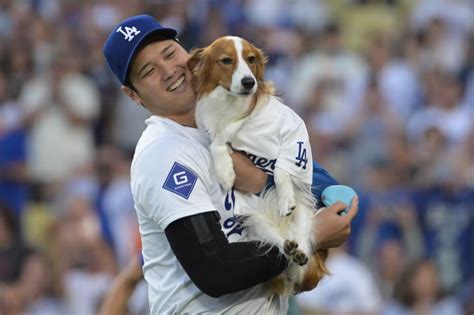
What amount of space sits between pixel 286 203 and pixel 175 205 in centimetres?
45

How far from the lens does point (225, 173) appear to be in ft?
13.6

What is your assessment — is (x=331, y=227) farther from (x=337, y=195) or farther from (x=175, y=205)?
(x=175, y=205)

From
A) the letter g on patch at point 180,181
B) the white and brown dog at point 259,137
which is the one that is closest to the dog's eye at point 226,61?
the white and brown dog at point 259,137

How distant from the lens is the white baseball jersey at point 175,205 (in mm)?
3979

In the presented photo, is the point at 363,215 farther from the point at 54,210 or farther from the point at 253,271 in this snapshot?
the point at 253,271

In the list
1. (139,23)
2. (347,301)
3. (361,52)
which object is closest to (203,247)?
(139,23)

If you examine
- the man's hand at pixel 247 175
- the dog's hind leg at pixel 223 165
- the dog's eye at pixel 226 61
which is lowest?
the man's hand at pixel 247 175

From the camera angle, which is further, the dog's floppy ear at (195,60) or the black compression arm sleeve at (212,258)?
the dog's floppy ear at (195,60)

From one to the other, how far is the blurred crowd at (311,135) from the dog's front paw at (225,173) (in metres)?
3.16

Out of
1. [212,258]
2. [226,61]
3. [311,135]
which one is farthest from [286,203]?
[311,135]

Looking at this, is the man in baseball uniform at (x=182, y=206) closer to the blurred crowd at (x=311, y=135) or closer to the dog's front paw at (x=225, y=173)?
the dog's front paw at (x=225, y=173)

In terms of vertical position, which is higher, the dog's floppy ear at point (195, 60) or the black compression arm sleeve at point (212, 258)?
the dog's floppy ear at point (195, 60)

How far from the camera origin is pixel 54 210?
1029 centimetres

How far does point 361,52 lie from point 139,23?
739cm
